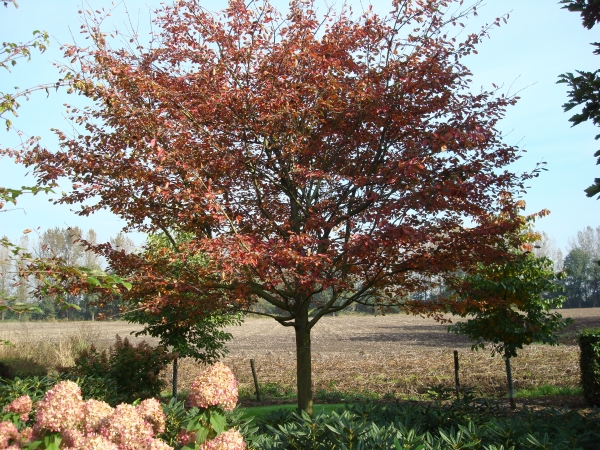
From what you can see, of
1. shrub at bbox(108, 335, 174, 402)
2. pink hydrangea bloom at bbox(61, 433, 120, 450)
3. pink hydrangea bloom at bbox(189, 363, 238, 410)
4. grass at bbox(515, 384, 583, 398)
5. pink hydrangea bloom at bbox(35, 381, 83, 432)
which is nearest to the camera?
pink hydrangea bloom at bbox(61, 433, 120, 450)

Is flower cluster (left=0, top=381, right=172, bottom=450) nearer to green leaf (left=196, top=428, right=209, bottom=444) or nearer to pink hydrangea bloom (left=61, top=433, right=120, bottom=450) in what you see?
pink hydrangea bloom (left=61, top=433, right=120, bottom=450)

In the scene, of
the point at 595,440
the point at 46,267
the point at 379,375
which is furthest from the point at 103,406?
the point at 379,375

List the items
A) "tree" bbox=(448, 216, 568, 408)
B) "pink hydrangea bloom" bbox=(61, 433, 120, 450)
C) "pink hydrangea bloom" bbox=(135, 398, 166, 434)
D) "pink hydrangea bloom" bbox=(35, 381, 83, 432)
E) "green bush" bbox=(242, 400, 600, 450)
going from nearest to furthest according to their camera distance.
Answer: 1. "pink hydrangea bloom" bbox=(61, 433, 120, 450)
2. "pink hydrangea bloom" bbox=(35, 381, 83, 432)
3. "pink hydrangea bloom" bbox=(135, 398, 166, 434)
4. "green bush" bbox=(242, 400, 600, 450)
5. "tree" bbox=(448, 216, 568, 408)

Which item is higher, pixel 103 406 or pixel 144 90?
pixel 144 90

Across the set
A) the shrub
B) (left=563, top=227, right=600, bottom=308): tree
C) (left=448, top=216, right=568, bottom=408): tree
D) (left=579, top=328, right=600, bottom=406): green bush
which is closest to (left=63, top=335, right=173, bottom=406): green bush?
the shrub

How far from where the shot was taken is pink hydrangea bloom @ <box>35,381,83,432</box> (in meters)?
2.44

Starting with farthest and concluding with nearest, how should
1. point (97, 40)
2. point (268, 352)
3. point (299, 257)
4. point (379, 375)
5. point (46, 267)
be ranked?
point (268, 352), point (379, 375), point (97, 40), point (299, 257), point (46, 267)

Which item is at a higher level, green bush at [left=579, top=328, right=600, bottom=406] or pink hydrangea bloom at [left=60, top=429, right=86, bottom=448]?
pink hydrangea bloom at [left=60, top=429, right=86, bottom=448]

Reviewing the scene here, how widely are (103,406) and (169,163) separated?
368 centimetres

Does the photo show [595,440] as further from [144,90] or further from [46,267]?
[144,90]

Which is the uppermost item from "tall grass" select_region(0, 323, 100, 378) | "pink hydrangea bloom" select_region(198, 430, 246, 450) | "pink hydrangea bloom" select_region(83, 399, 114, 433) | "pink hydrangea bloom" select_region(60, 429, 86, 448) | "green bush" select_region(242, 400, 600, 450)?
"pink hydrangea bloom" select_region(83, 399, 114, 433)

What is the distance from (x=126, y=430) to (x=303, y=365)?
4767 mm

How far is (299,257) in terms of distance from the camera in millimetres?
5223

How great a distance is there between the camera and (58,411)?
2.44m
